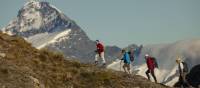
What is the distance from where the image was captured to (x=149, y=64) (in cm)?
3962

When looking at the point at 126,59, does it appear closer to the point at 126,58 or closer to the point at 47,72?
the point at 126,58

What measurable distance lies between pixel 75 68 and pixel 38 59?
2.81m

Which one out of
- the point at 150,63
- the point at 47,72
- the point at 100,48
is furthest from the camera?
the point at 100,48

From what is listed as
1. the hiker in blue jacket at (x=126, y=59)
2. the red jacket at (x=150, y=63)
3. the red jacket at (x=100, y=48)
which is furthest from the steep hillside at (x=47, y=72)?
the red jacket at (x=100, y=48)

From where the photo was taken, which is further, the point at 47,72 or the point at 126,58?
the point at 126,58

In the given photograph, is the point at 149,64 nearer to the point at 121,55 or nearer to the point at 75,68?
the point at 121,55

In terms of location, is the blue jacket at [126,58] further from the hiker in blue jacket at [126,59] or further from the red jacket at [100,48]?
the red jacket at [100,48]

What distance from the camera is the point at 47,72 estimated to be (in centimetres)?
3094

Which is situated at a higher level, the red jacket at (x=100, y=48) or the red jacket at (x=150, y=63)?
the red jacket at (x=100, y=48)

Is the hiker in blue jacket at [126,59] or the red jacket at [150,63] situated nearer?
the red jacket at [150,63]

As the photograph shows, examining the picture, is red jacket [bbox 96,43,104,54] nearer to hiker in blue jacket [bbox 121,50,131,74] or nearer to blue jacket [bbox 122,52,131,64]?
hiker in blue jacket [bbox 121,50,131,74]

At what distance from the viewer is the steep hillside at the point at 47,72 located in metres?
27.7

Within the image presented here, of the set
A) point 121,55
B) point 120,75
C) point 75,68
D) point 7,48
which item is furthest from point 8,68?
point 121,55

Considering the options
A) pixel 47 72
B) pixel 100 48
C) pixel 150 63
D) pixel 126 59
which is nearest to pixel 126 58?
pixel 126 59
